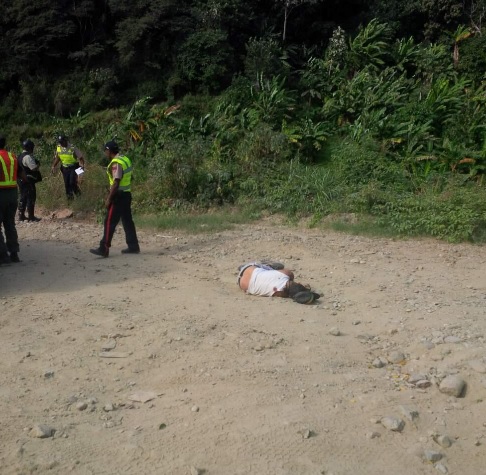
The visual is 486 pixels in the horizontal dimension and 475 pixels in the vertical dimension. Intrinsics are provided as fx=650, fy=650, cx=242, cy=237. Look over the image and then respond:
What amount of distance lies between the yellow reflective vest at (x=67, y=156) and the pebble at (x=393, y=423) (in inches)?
366

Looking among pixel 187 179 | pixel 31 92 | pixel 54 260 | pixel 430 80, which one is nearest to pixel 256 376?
pixel 54 260

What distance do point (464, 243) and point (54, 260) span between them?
5894mm

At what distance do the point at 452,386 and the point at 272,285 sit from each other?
2.43 meters

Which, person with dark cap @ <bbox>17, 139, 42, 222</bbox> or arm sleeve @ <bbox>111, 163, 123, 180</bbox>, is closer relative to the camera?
arm sleeve @ <bbox>111, 163, 123, 180</bbox>

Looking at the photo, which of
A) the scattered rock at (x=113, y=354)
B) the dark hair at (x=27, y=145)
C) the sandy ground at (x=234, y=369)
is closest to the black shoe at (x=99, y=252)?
the sandy ground at (x=234, y=369)

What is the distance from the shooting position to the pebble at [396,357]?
5.50m

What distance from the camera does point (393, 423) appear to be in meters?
4.51

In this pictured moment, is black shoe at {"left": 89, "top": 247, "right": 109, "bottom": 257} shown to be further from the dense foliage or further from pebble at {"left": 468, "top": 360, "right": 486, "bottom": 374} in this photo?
pebble at {"left": 468, "top": 360, "right": 486, "bottom": 374}

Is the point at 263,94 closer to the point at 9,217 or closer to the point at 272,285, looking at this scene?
the point at 9,217

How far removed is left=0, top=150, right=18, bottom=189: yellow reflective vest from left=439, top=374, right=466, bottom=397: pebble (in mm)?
5691

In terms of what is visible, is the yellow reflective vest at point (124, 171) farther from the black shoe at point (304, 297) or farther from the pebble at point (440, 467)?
the pebble at point (440, 467)

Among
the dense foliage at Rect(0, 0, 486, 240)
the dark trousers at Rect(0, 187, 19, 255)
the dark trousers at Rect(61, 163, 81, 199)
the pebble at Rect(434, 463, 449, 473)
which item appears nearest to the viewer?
the pebble at Rect(434, 463, 449, 473)

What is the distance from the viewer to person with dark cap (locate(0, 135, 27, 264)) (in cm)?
802

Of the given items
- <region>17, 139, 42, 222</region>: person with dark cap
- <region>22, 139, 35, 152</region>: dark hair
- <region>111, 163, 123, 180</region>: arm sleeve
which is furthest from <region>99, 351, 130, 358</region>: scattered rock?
<region>17, 139, 42, 222</region>: person with dark cap
